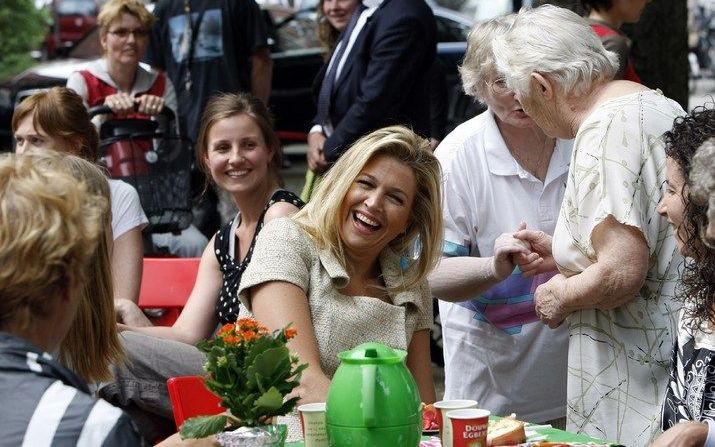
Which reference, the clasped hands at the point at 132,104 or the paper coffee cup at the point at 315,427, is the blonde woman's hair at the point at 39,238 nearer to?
the paper coffee cup at the point at 315,427

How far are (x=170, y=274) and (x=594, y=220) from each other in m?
2.08

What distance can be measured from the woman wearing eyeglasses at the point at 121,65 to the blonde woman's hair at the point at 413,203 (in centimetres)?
→ 288

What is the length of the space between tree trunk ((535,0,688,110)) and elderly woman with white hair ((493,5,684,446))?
328 cm

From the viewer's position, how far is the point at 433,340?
261 inches

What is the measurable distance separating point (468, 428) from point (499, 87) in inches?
61.3

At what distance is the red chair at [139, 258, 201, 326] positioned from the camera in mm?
4938

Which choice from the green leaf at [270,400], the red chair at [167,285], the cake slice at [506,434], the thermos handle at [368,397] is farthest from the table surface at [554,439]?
the red chair at [167,285]

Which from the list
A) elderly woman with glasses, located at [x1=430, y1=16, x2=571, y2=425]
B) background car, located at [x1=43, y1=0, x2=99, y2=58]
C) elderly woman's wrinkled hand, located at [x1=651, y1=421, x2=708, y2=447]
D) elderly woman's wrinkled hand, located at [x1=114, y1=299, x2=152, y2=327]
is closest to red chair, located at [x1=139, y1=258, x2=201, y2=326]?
elderly woman's wrinkled hand, located at [x1=114, y1=299, x2=152, y2=327]

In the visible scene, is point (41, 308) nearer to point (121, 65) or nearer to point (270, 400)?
point (270, 400)

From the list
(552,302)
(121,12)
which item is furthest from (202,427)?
(121,12)

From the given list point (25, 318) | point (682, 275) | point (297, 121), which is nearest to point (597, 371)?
point (682, 275)

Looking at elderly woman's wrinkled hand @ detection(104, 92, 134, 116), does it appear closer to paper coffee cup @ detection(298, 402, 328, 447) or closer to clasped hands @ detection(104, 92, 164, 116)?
clasped hands @ detection(104, 92, 164, 116)

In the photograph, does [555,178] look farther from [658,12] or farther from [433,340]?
[658,12]

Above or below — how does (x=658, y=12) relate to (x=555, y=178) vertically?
above
